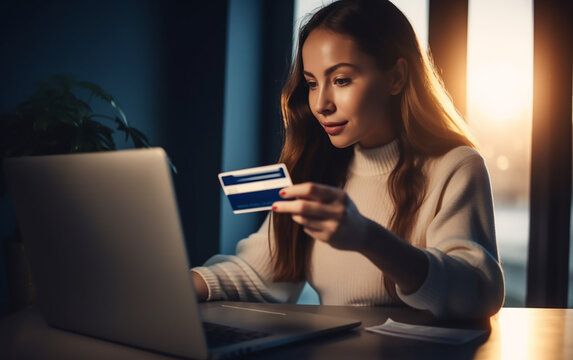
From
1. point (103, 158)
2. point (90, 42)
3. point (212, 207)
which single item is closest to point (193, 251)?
point (212, 207)

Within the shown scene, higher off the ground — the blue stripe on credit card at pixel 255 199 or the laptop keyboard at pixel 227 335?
the blue stripe on credit card at pixel 255 199

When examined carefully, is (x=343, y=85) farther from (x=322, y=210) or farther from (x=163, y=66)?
(x=163, y=66)

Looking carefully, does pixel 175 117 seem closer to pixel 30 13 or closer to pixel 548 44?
pixel 30 13

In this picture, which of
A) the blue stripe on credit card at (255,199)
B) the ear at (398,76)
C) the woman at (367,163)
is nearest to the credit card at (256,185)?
the blue stripe on credit card at (255,199)

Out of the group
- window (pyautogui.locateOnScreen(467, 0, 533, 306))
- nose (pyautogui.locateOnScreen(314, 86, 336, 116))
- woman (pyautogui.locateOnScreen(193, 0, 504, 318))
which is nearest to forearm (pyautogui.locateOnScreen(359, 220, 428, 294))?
woman (pyautogui.locateOnScreen(193, 0, 504, 318))

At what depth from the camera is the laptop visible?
612 mm

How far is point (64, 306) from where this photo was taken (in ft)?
2.62

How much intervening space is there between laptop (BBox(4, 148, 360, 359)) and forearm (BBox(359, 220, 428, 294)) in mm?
111

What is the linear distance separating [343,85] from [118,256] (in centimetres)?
75

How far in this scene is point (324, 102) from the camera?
4.12 ft

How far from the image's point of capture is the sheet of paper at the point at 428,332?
2.56 feet

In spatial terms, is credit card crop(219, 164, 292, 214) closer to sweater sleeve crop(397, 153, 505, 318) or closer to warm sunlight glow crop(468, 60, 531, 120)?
sweater sleeve crop(397, 153, 505, 318)

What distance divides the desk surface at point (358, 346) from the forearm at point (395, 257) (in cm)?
10

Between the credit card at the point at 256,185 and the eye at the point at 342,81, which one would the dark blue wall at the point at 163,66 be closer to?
the eye at the point at 342,81
